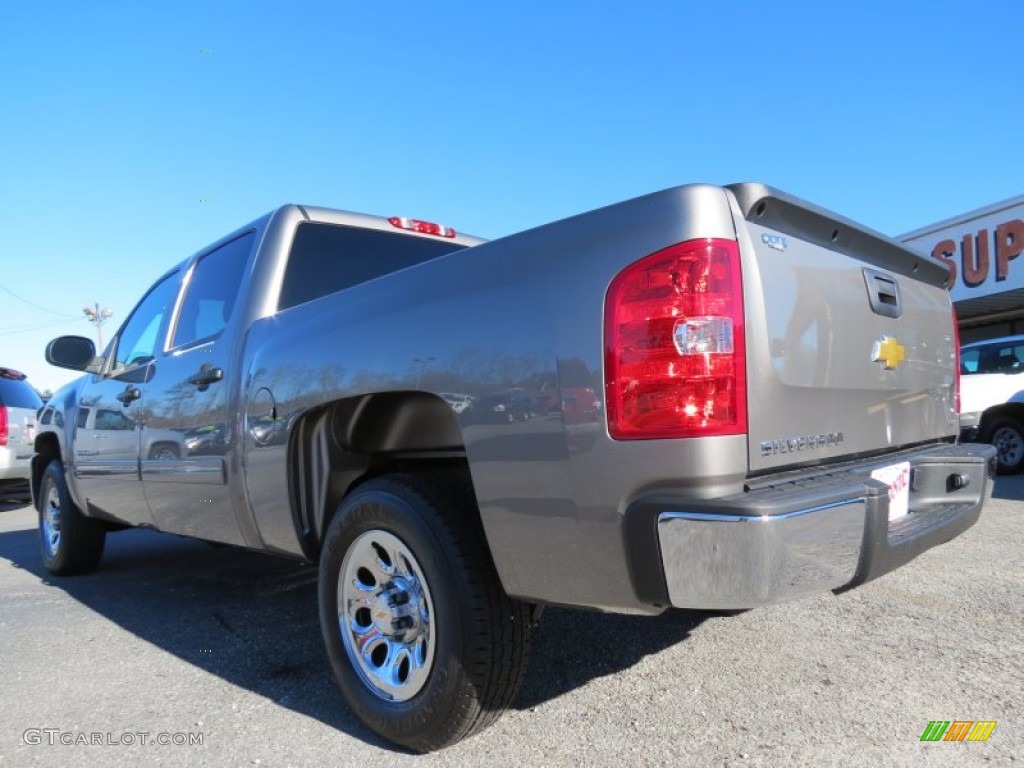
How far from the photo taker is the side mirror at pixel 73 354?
15.8 feet

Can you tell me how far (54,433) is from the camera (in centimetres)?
530

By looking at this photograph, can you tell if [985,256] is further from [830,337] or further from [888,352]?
[830,337]

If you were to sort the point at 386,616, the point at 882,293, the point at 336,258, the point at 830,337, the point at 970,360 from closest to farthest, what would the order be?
1. the point at 830,337
2. the point at 386,616
3. the point at 882,293
4. the point at 336,258
5. the point at 970,360

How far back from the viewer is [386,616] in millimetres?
2457

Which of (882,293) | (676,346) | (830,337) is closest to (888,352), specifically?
(882,293)

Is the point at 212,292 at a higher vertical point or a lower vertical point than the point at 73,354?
higher

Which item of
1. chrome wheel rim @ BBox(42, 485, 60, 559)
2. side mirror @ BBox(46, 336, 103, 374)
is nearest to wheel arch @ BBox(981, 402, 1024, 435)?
side mirror @ BBox(46, 336, 103, 374)

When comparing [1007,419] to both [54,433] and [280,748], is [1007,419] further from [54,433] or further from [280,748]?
[54,433]

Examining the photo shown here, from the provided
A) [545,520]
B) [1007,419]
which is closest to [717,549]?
[545,520]

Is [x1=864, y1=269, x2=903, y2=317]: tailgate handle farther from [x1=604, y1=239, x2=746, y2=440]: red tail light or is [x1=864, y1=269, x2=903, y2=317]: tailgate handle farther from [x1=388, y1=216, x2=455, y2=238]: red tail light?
[x1=388, y1=216, x2=455, y2=238]: red tail light

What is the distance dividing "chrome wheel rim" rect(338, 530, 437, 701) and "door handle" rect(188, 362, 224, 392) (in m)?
1.18

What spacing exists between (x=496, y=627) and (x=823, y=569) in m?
0.93

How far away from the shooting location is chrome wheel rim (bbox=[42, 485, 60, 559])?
5.22m

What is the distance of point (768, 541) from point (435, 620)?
104 cm
